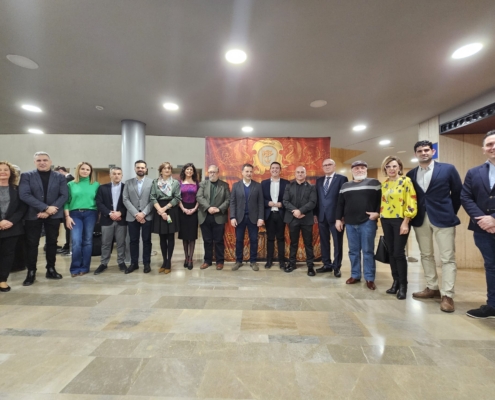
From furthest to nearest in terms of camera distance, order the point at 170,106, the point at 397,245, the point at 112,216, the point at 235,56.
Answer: the point at 170,106, the point at 112,216, the point at 397,245, the point at 235,56

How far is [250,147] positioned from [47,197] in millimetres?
3212

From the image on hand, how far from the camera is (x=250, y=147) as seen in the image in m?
4.54

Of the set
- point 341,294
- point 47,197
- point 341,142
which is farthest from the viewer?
point 341,142

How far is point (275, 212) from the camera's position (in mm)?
3938

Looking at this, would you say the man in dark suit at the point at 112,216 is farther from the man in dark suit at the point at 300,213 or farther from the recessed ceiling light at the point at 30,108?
the man in dark suit at the point at 300,213

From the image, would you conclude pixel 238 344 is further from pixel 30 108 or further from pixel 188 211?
pixel 30 108

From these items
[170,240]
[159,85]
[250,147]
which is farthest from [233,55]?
[170,240]

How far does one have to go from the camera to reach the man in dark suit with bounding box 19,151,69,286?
123 inches

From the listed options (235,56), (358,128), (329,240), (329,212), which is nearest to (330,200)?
(329,212)

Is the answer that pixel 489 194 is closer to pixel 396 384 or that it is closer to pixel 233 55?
pixel 396 384

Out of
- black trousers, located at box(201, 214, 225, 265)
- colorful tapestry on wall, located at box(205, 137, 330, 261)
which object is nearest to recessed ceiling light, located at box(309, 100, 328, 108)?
colorful tapestry on wall, located at box(205, 137, 330, 261)

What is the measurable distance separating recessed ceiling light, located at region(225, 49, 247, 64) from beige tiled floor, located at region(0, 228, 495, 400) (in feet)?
8.50

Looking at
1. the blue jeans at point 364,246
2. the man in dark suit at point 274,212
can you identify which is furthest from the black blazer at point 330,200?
the man in dark suit at point 274,212

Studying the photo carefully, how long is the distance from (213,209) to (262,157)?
147cm
